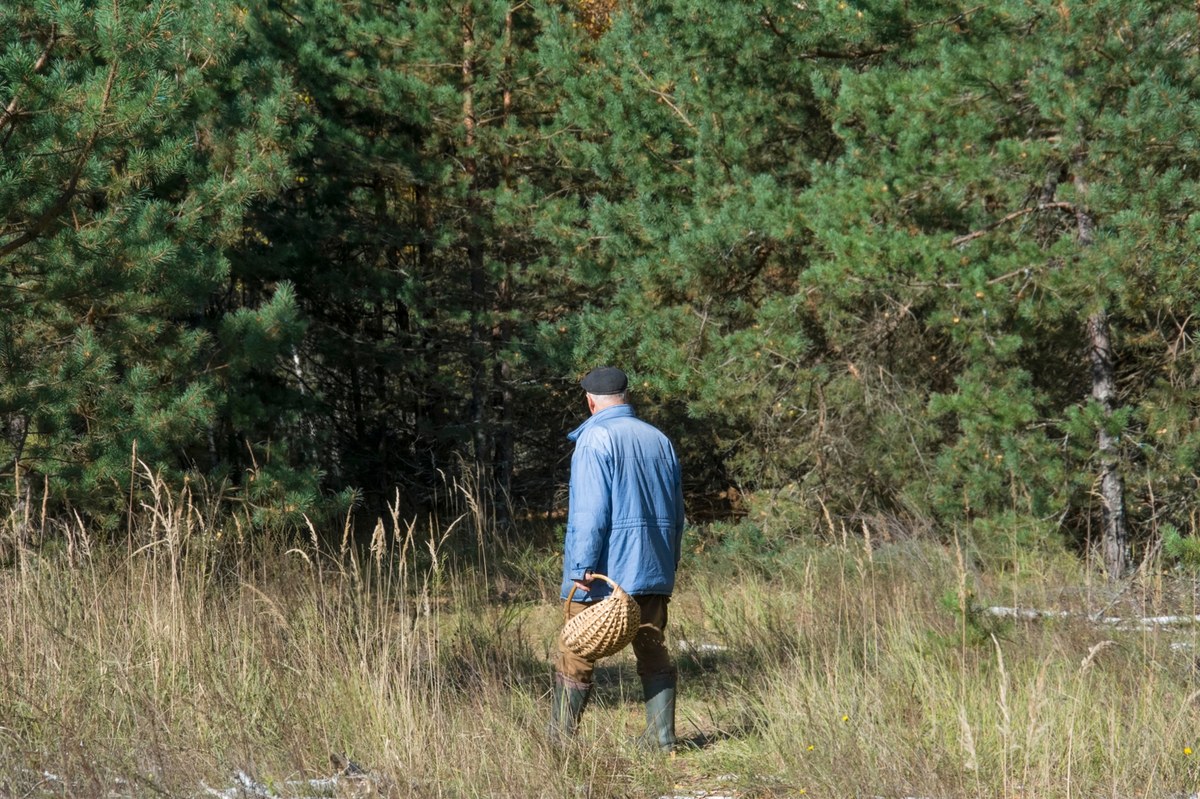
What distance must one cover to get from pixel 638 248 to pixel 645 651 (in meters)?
6.35

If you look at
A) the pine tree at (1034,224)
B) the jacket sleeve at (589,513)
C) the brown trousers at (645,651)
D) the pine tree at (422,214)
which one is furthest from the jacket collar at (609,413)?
the pine tree at (422,214)

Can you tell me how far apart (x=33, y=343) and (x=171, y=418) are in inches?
43.5

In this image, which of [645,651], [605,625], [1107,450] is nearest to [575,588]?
[605,625]

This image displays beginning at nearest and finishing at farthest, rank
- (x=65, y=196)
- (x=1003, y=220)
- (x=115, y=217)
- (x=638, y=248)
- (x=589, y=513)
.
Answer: (x=589, y=513) < (x=65, y=196) < (x=115, y=217) < (x=1003, y=220) < (x=638, y=248)

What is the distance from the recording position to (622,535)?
15.5ft

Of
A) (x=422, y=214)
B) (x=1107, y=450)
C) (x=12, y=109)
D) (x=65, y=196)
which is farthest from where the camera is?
(x=422, y=214)

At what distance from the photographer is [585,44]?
11398mm

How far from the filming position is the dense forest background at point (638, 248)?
7.24 meters

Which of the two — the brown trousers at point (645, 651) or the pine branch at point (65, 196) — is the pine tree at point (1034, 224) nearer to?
the brown trousers at point (645, 651)

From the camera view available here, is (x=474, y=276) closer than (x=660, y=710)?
No

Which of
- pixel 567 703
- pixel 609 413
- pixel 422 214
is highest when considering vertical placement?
pixel 422 214

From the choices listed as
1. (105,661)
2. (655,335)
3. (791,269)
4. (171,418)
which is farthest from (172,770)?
(791,269)

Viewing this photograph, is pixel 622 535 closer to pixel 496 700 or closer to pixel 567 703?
pixel 567 703

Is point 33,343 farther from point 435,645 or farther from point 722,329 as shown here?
point 722,329
